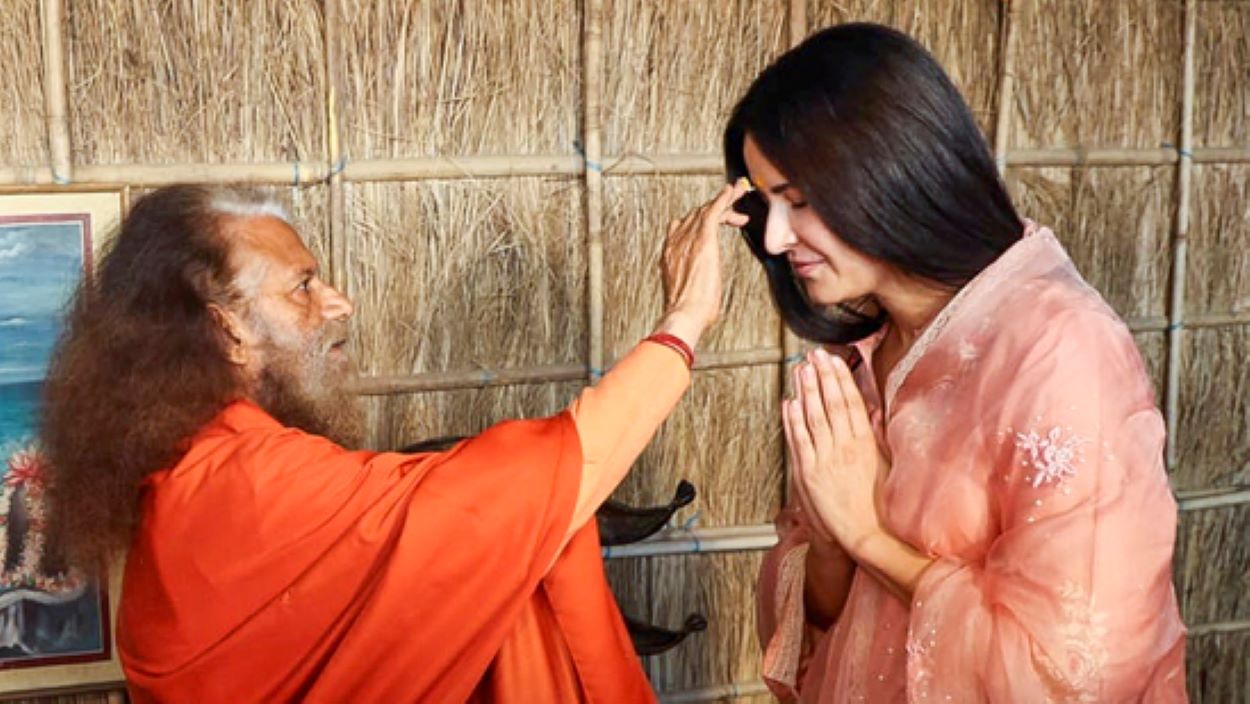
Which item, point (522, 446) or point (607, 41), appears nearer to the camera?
point (522, 446)

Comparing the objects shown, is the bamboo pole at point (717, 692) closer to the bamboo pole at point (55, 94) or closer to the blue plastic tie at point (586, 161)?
the blue plastic tie at point (586, 161)

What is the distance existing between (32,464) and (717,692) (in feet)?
5.38

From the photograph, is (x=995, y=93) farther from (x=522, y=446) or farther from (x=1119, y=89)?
(x=522, y=446)

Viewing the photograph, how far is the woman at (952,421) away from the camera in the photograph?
153cm

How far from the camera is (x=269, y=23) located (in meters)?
2.74

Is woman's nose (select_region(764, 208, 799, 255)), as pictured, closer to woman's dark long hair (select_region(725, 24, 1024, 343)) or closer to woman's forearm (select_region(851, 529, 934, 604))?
woman's dark long hair (select_region(725, 24, 1024, 343))

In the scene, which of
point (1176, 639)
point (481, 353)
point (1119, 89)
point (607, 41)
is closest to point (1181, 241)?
point (1119, 89)

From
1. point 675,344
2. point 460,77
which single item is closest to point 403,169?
point 460,77

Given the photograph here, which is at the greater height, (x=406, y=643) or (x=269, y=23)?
(x=269, y=23)

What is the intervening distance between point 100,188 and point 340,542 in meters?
1.17

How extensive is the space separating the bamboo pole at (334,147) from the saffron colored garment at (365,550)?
91 cm

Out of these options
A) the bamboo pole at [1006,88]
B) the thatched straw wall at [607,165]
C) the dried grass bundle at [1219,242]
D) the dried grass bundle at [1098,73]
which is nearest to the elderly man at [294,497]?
the thatched straw wall at [607,165]

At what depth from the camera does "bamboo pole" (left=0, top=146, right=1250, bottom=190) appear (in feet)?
8.78

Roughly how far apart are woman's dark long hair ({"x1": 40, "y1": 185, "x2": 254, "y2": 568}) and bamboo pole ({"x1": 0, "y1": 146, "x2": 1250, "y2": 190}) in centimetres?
59
